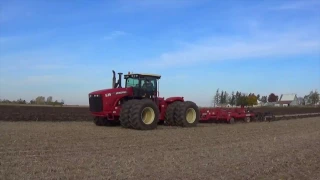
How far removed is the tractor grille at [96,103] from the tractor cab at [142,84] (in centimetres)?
174

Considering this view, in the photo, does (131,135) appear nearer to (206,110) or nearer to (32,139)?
(32,139)

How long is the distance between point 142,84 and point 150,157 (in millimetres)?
10097

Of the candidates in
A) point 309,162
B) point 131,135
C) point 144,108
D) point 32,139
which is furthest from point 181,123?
point 309,162

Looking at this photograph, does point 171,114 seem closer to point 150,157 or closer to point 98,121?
point 98,121

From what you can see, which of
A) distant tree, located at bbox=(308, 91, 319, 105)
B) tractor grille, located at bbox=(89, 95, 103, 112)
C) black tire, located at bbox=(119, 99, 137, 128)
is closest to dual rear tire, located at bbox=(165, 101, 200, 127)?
black tire, located at bbox=(119, 99, 137, 128)

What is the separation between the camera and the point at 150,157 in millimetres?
10492

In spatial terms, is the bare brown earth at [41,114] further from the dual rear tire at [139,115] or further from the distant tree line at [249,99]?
the distant tree line at [249,99]

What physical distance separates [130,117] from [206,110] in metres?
9.66

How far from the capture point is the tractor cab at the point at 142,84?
2020 centimetres

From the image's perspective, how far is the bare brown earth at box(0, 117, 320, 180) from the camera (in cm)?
841

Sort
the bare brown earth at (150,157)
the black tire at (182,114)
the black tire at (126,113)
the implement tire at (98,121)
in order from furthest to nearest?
the black tire at (182,114), the implement tire at (98,121), the black tire at (126,113), the bare brown earth at (150,157)

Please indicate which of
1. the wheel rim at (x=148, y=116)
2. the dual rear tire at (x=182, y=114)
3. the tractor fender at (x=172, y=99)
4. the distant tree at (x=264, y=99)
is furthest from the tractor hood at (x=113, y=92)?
the distant tree at (x=264, y=99)

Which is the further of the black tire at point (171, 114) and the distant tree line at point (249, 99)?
the distant tree line at point (249, 99)

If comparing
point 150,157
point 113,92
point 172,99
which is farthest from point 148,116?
point 150,157
